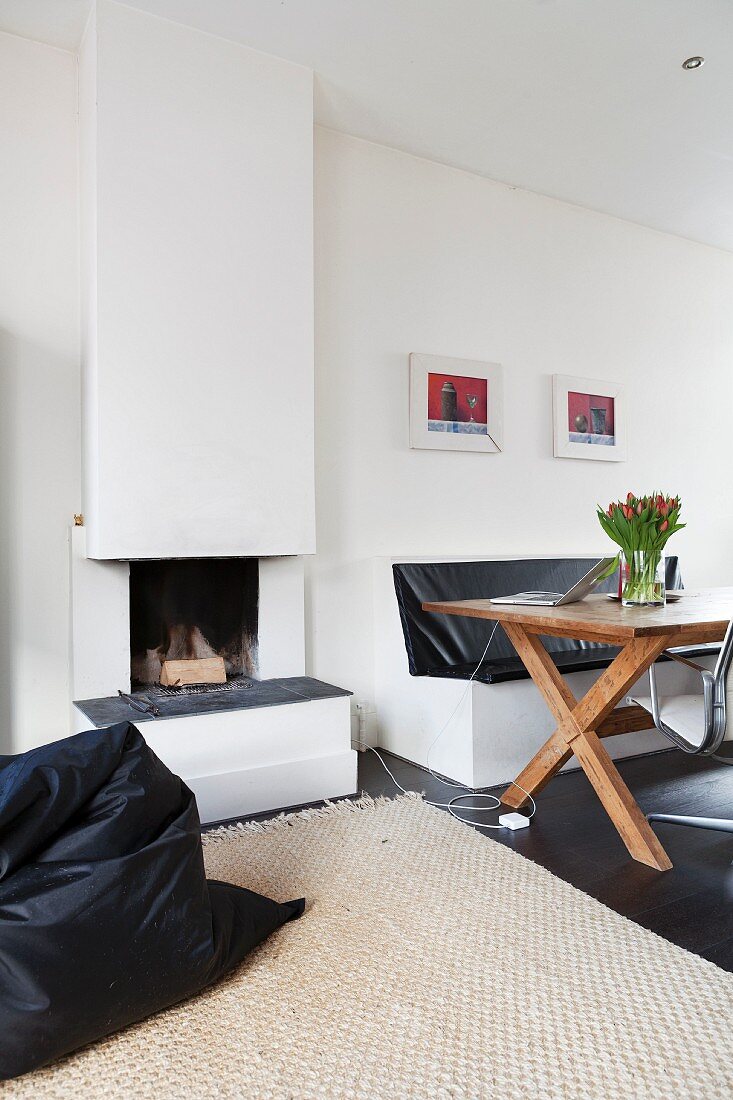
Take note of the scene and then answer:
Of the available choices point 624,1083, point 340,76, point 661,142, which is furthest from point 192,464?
point 661,142

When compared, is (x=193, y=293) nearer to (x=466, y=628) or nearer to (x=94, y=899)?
(x=466, y=628)

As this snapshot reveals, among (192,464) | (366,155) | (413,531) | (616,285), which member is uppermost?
(366,155)

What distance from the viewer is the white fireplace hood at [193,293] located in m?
2.77

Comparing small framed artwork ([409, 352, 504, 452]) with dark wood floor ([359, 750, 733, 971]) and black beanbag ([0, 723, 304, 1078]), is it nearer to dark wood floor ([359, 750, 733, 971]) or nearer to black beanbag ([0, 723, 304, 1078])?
dark wood floor ([359, 750, 733, 971])

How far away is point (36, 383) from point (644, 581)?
2.49 metres

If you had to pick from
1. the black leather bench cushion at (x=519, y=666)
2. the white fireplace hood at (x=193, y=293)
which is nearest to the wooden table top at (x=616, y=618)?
the black leather bench cushion at (x=519, y=666)

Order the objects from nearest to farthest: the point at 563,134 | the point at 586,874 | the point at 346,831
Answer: the point at 586,874 < the point at 346,831 < the point at 563,134

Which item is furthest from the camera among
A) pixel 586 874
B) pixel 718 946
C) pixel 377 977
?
pixel 586 874

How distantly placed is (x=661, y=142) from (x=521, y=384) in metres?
1.38

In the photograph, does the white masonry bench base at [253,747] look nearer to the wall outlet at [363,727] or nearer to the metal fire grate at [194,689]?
the metal fire grate at [194,689]

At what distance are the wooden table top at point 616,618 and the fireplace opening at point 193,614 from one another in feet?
3.34

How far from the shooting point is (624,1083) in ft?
4.40

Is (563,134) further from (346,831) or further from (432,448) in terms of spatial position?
(346,831)

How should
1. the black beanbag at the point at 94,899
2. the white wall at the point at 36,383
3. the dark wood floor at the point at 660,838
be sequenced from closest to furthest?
the black beanbag at the point at 94,899, the dark wood floor at the point at 660,838, the white wall at the point at 36,383
